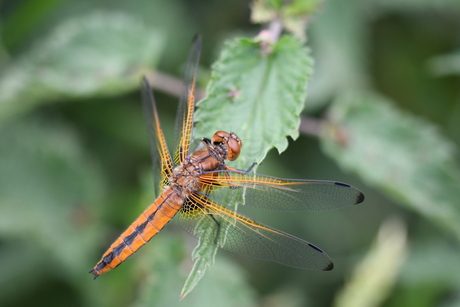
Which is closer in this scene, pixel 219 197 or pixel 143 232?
pixel 219 197

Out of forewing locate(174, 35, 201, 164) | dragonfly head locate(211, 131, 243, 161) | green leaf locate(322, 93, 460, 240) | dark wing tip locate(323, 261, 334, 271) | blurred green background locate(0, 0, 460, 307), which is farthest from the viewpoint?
blurred green background locate(0, 0, 460, 307)

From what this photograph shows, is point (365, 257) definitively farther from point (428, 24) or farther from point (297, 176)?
point (428, 24)

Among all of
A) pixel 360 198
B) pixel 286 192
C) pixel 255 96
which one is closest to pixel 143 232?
pixel 286 192

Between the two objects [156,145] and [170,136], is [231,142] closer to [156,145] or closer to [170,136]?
[156,145]

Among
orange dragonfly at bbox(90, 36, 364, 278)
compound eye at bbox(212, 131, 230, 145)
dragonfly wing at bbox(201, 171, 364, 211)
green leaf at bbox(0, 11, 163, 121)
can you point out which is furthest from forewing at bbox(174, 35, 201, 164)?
green leaf at bbox(0, 11, 163, 121)

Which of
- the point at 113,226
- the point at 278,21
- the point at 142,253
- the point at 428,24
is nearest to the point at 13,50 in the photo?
the point at 113,226

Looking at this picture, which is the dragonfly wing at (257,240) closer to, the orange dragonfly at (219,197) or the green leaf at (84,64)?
the orange dragonfly at (219,197)

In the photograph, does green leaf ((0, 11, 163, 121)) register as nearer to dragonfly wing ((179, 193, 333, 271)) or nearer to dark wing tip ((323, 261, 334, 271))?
dragonfly wing ((179, 193, 333, 271))
